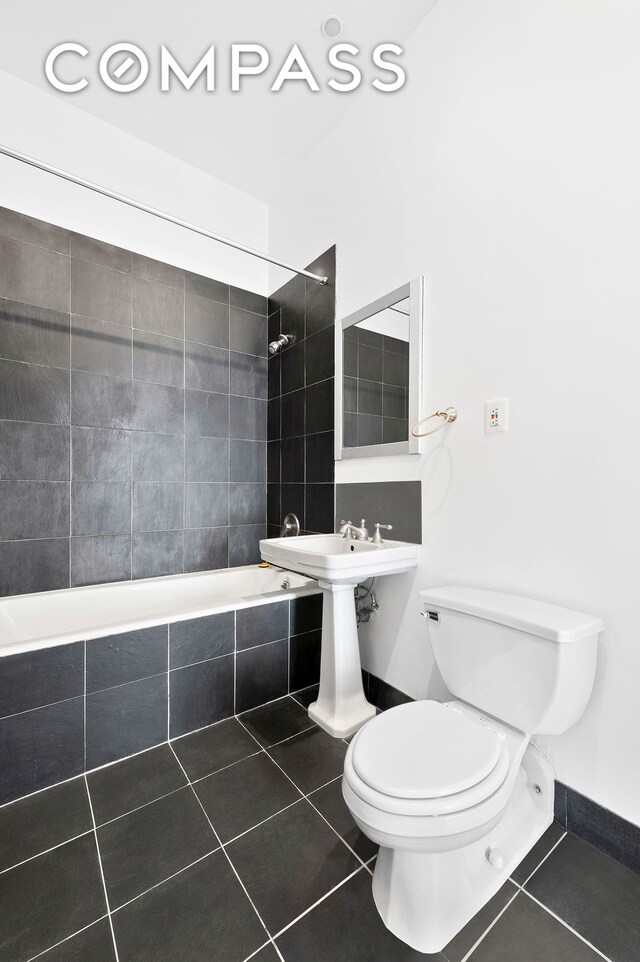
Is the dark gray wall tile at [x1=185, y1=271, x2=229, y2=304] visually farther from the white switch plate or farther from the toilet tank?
the toilet tank

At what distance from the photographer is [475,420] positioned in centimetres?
154

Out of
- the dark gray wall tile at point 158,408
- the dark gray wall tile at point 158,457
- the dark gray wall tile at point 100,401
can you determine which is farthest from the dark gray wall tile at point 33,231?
the dark gray wall tile at point 158,457

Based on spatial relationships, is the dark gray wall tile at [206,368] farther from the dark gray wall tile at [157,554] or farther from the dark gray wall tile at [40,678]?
the dark gray wall tile at [40,678]

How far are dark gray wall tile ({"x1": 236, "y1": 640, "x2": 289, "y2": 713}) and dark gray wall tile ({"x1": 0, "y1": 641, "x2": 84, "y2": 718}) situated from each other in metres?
0.64

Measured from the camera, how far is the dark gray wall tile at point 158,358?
2.40m

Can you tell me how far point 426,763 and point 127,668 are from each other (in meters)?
1.16

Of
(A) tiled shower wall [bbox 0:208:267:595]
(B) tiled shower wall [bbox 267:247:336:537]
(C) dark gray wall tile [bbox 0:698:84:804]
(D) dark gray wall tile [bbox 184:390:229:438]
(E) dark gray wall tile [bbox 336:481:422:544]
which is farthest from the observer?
(D) dark gray wall tile [bbox 184:390:229:438]

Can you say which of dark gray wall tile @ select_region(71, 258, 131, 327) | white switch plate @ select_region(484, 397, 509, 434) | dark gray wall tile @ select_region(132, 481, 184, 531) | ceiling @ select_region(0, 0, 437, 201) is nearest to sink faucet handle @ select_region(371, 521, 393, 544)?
white switch plate @ select_region(484, 397, 509, 434)

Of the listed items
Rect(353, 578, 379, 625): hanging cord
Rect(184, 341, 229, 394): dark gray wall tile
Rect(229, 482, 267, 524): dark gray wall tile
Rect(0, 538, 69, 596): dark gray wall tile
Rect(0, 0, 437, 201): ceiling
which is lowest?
Rect(353, 578, 379, 625): hanging cord

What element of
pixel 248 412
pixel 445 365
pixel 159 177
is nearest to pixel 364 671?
pixel 445 365

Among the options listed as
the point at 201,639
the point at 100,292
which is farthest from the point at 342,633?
the point at 100,292

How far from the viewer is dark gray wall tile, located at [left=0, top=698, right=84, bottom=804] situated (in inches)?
54.6

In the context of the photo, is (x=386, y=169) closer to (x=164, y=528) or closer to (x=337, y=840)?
(x=164, y=528)

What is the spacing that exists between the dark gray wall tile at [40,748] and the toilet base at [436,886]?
111 centimetres
